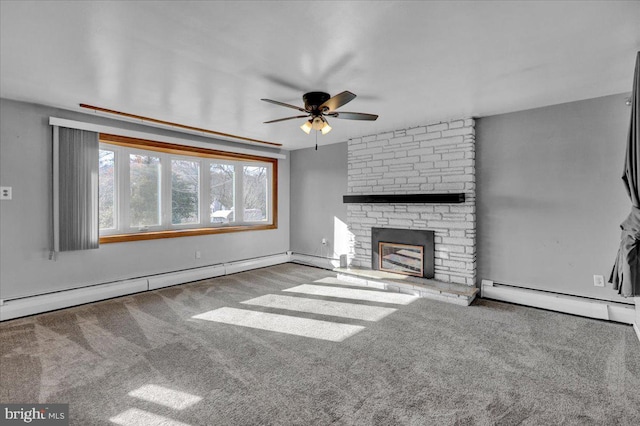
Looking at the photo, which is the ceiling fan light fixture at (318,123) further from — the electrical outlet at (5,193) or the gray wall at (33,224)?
the electrical outlet at (5,193)

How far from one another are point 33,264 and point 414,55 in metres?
4.46

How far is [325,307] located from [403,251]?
169 cm

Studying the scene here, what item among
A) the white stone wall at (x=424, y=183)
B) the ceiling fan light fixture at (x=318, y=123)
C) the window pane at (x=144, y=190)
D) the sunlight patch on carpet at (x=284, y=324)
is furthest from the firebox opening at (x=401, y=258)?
the window pane at (x=144, y=190)

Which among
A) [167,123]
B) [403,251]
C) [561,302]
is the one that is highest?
[167,123]

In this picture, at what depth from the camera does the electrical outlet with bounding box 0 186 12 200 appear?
329 cm

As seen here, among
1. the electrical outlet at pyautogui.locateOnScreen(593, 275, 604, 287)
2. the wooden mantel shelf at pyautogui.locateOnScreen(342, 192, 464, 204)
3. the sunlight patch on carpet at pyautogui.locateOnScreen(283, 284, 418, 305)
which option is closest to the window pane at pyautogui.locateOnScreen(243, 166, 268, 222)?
the wooden mantel shelf at pyautogui.locateOnScreen(342, 192, 464, 204)

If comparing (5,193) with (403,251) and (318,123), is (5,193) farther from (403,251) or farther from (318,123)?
(403,251)

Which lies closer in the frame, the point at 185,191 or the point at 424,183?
the point at 424,183

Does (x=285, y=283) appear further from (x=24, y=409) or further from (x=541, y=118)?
(x=541, y=118)

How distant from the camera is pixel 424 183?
4559mm

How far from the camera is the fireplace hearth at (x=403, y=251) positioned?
14.7 ft

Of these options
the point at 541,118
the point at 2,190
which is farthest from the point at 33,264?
the point at 541,118

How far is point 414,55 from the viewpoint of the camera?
7.70 feet

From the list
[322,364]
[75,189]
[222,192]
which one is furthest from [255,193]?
[322,364]
